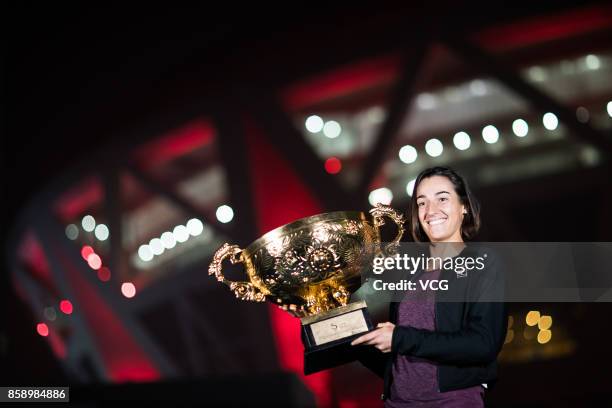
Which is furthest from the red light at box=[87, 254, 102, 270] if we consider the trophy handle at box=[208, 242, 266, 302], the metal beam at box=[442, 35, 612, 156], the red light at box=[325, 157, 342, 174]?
the trophy handle at box=[208, 242, 266, 302]

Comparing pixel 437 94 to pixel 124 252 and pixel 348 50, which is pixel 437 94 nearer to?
pixel 348 50

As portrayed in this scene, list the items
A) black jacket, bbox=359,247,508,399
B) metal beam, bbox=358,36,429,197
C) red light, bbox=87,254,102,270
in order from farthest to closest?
red light, bbox=87,254,102,270
metal beam, bbox=358,36,429,197
black jacket, bbox=359,247,508,399

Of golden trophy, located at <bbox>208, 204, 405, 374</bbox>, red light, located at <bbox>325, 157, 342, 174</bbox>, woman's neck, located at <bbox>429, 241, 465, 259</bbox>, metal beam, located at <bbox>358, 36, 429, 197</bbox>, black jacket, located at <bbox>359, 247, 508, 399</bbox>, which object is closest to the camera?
black jacket, located at <bbox>359, 247, 508, 399</bbox>

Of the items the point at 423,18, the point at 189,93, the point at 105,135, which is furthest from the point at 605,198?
the point at 105,135

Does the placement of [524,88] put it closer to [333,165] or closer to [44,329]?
[333,165]

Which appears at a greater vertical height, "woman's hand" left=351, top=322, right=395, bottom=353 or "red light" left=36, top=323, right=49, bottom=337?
"woman's hand" left=351, top=322, right=395, bottom=353

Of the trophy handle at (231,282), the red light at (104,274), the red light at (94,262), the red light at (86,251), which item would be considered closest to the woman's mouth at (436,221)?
the trophy handle at (231,282)

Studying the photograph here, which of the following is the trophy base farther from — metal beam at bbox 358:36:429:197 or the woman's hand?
metal beam at bbox 358:36:429:197

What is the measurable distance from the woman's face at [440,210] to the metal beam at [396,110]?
17.0ft

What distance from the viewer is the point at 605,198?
6805 millimetres

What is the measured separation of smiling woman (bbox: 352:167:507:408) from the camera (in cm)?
173

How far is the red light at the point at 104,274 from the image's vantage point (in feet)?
28.7

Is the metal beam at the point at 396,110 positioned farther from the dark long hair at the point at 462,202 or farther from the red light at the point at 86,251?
the dark long hair at the point at 462,202

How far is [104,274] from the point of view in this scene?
884cm
